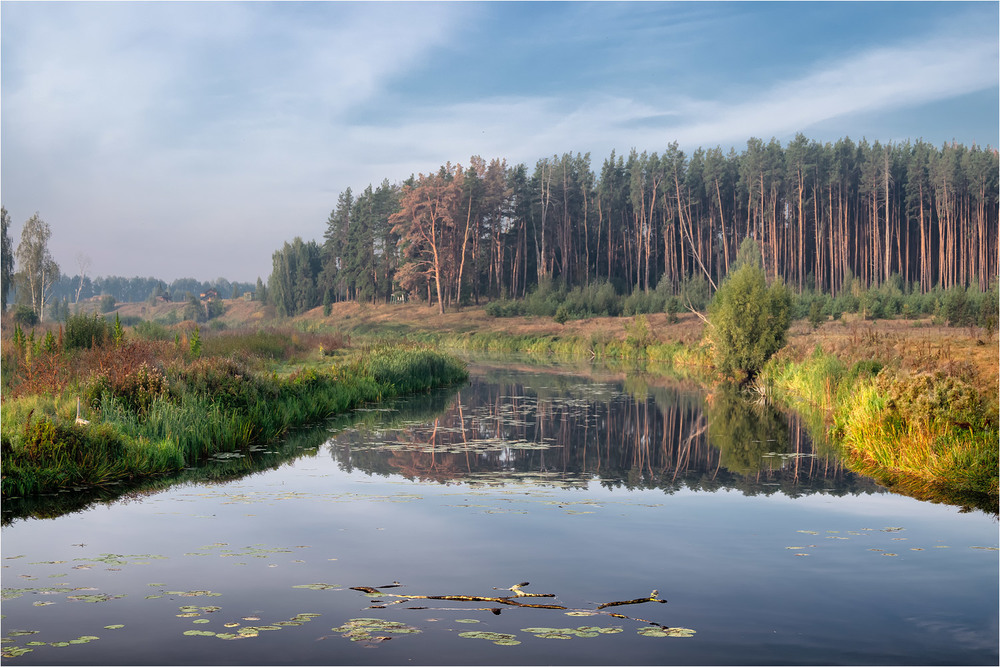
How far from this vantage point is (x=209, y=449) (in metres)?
13.2

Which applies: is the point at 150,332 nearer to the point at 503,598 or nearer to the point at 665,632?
the point at 503,598

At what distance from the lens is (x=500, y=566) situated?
7.49 metres

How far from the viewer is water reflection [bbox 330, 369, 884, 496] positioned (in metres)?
12.2

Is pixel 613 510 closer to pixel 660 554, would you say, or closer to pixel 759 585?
pixel 660 554

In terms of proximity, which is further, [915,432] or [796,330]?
[796,330]

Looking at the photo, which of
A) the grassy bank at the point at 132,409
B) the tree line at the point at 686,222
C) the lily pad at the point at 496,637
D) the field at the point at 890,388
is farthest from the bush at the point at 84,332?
the tree line at the point at 686,222

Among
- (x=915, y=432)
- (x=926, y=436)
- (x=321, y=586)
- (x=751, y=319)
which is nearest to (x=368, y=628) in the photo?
(x=321, y=586)

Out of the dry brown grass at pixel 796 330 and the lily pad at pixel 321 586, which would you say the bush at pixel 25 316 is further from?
the lily pad at pixel 321 586

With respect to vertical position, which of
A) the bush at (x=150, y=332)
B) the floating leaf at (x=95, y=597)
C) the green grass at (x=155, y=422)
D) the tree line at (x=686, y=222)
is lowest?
the floating leaf at (x=95, y=597)

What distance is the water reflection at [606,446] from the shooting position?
12188 millimetres

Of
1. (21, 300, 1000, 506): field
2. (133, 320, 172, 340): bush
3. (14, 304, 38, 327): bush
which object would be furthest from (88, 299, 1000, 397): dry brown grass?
(14, 304, 38, 327): bush

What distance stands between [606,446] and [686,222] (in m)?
64.6

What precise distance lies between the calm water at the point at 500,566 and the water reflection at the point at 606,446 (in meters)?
0.11

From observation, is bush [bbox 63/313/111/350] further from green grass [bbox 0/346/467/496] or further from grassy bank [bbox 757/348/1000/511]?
grassy bank [bbox 757/348/1000/511]
